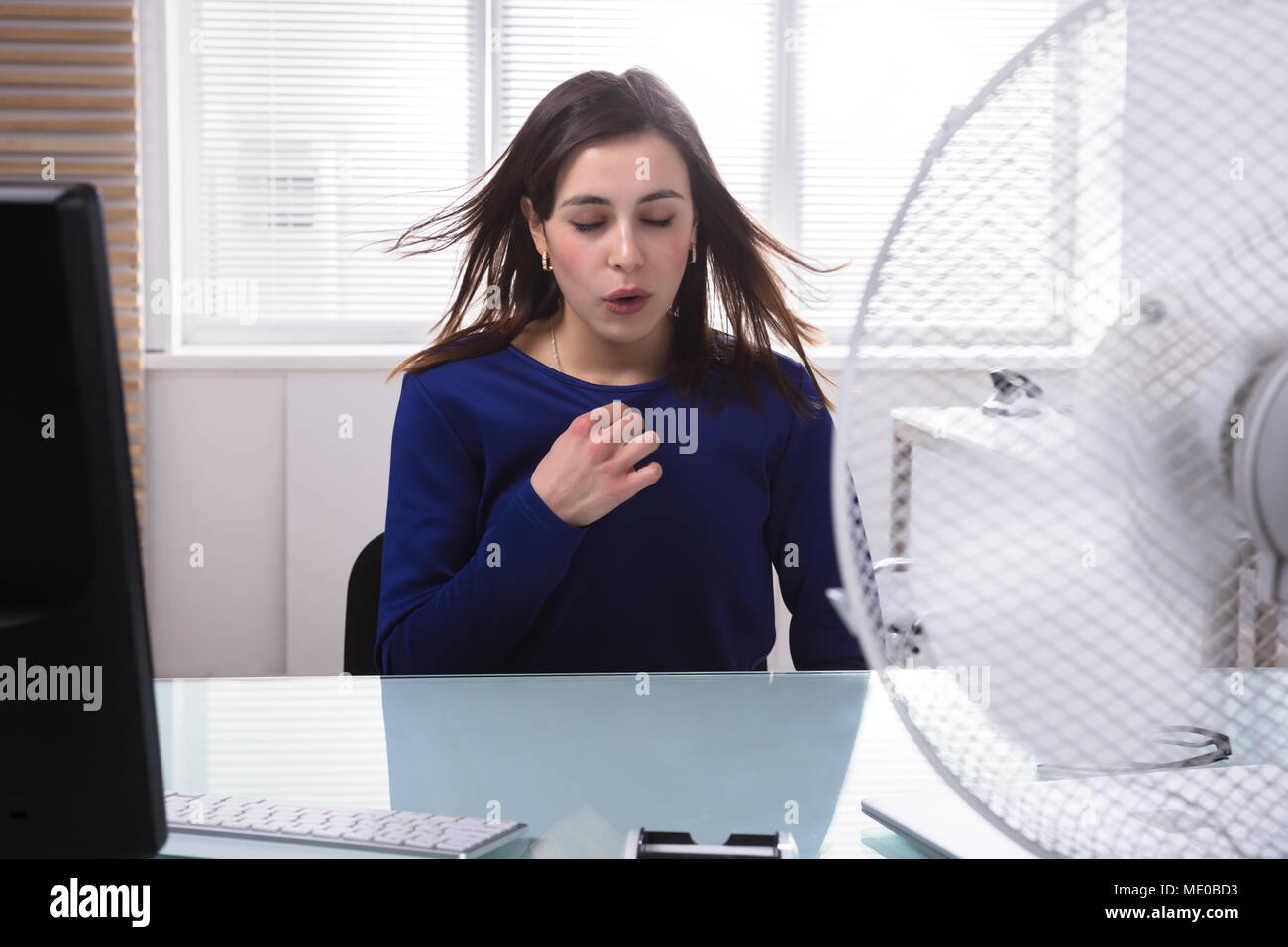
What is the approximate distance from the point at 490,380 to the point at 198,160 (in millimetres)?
2288

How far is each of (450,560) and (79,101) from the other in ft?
7.72

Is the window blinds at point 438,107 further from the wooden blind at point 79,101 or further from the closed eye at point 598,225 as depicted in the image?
the closed eye at point 598,225

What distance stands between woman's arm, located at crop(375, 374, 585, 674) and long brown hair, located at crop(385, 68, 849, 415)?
12 cm

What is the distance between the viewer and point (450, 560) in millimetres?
1316

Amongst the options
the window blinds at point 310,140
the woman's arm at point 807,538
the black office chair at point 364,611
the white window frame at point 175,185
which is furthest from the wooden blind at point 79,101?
the woman's arm at point 807,538

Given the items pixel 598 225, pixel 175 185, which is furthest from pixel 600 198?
pixel 175 185

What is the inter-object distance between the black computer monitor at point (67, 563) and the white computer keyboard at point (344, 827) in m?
0.11

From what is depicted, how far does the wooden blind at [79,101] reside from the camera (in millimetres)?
2969

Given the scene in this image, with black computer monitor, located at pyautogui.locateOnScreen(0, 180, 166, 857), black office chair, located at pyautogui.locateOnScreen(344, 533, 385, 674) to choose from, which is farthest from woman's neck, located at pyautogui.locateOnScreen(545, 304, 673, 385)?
black computer monitor, located at pyautogui.locateOnScreen(0, 180, 166, 857)

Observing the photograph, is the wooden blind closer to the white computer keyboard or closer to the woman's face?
the woman's face

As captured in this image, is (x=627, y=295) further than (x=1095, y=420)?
Yes

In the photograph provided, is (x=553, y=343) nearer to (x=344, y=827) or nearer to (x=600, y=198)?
(x=600, y=198)

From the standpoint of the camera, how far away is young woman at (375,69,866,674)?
50.7 inches

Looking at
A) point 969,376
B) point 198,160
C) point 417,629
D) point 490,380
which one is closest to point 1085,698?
point 969,376
